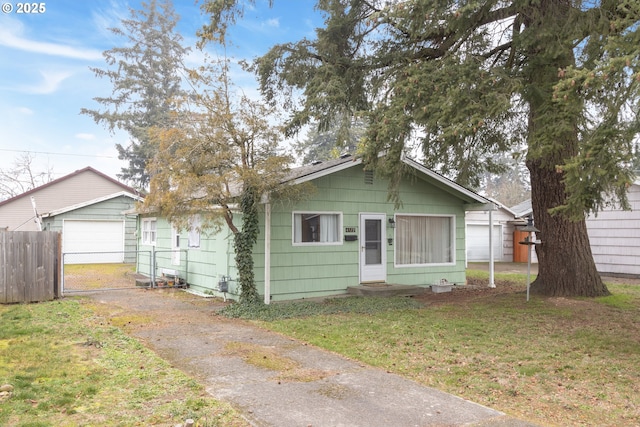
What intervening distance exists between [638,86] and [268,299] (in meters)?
7.24

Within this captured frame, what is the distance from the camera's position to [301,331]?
7656 millimetres

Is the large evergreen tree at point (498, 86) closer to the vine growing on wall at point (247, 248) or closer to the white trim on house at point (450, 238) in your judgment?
the white trim on house at point (450, 238)

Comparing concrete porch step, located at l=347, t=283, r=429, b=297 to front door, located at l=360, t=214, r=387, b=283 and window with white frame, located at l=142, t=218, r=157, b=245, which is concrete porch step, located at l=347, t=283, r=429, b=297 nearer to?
front door, located at l=360, t=214, r=387, b=283

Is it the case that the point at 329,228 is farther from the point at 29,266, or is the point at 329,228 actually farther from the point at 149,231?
the point at 149,231

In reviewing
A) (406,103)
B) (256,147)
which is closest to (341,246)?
(256,147)

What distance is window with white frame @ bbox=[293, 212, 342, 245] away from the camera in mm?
11008

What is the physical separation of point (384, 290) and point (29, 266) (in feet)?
25.7

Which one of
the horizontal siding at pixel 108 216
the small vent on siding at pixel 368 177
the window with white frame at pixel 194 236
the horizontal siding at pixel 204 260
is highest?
the small vent on siding at pixel 368 177

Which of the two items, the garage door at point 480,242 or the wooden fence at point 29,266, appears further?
the garage door at point 480,242

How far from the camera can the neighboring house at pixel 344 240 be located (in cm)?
1069

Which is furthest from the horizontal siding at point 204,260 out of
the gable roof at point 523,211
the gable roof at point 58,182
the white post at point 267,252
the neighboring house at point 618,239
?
the gable roof at point 523,211

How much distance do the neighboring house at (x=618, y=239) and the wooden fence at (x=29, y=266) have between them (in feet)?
53.1

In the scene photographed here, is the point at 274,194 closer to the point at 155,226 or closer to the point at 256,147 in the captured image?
the point at 256,147

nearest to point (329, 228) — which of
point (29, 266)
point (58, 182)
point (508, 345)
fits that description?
point (508, 345)
